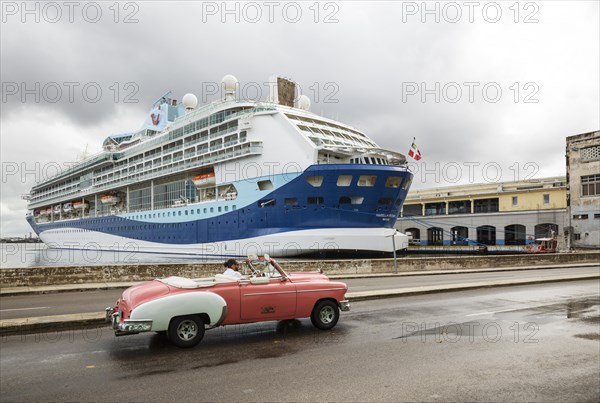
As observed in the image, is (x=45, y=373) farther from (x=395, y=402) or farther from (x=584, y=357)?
(x=584, y=357)

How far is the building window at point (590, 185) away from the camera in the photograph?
42.1m

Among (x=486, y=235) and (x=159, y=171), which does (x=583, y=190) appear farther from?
A: (x=159, y=171)

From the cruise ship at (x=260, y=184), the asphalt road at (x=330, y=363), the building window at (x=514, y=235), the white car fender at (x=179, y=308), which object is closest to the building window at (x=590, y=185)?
the building window at (x=514, y=235)

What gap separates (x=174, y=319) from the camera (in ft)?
22.7

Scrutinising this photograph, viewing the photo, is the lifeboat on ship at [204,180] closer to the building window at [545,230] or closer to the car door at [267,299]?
the car door at [267,299]

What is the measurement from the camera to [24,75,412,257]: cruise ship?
104 feet

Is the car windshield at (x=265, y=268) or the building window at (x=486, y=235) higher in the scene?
the car windshield at (x=265, y=268)

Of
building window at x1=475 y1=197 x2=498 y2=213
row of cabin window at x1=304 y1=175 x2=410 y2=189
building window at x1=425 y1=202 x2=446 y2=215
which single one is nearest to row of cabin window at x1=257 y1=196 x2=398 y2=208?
row of cabin window at x1=304 y1=175 x2=410 y2=189

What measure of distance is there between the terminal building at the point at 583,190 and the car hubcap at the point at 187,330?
45.8m

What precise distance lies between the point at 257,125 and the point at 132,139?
34359 mm

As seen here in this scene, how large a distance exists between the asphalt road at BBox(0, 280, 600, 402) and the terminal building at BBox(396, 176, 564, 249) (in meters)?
41.7

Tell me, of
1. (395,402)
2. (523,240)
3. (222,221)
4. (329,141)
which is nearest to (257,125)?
(329,141)

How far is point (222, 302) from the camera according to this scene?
716 cm

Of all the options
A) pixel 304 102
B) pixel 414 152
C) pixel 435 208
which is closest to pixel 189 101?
pixel 304 102
